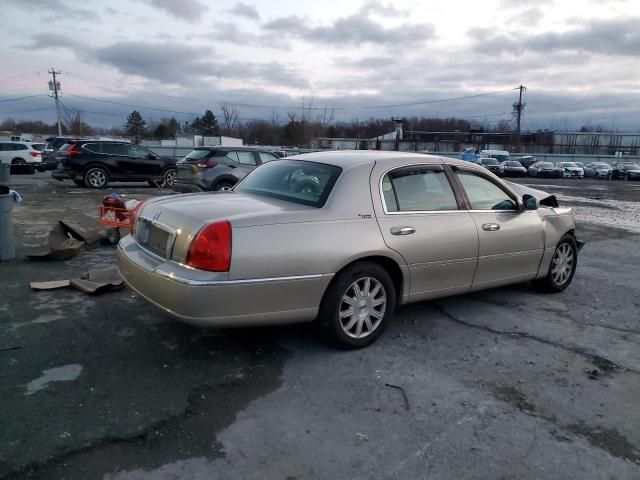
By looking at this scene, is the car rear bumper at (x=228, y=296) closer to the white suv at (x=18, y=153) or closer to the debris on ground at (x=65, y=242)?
the debris on ground at (x=65, y=242)

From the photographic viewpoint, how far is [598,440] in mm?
2908

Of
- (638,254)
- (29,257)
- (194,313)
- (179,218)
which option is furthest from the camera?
(638,254)

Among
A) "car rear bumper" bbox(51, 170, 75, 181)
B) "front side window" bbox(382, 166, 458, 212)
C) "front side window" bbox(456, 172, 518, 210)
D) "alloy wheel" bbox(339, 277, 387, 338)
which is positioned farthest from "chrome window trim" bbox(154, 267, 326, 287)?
"car rear bumper" bbox(51, 170, 75, 181)

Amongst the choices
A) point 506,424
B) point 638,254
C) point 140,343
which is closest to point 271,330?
point 140,343

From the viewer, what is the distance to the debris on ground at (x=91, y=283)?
16.6 ft

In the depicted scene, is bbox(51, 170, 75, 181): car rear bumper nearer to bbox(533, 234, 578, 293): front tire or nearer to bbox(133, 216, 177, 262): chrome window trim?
bbox(133, 216, 177, 262): chrome window trim

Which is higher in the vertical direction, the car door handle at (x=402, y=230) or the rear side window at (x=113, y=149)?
the rear side window at (x=113, y=149)

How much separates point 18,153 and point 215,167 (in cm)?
1656

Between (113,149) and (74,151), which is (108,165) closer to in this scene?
(113,149)

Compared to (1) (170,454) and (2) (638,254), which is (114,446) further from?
(2) (638,254)

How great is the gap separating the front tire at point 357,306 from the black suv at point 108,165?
49.9 ft

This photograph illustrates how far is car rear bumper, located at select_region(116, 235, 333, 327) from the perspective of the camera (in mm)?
3275

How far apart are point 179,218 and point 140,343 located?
3.62 feet

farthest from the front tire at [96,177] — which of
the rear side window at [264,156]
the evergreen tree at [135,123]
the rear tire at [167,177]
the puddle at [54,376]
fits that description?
the evergreen tree at [135,123]
